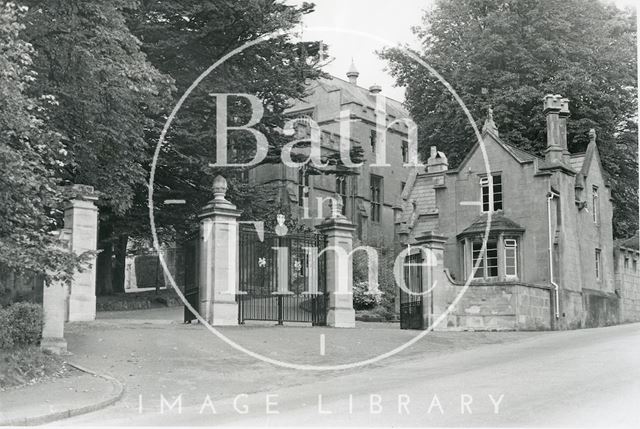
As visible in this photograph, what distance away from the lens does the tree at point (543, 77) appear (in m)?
40.6

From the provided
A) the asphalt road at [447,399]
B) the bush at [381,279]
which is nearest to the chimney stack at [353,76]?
the bush at [381,279]

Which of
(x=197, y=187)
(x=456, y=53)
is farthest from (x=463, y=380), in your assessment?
(x=456, y=53)

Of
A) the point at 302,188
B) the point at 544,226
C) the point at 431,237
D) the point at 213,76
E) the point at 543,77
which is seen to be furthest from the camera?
the point at 302,188

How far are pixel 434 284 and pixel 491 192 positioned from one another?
1104 centimetres

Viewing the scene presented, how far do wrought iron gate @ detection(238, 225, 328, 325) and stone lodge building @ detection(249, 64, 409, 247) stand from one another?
75.1 feet

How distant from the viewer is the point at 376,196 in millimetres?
59938

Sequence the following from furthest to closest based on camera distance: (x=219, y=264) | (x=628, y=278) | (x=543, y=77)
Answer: (x=543, y=77) < (x=628, y=278) < (x=219, y=264)

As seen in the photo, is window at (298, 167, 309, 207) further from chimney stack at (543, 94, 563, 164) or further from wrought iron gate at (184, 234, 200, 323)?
wrought iron gate at (184, 234, 200, 323)

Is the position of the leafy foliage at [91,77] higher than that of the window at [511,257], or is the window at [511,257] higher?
the leafy foliage at [91,77]

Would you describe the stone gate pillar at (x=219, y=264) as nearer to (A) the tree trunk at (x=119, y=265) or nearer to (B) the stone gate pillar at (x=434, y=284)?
(B) the stone gate pillar at (x=434, y=284)

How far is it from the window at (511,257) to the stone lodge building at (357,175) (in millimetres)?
16020

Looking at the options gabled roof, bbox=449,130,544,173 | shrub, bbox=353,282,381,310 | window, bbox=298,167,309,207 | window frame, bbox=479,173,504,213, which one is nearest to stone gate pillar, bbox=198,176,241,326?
shrub, bbox=353,282,381,310

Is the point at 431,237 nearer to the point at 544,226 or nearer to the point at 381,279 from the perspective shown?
the point at 544,226

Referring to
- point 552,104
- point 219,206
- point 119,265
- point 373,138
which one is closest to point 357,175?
point 373,138
